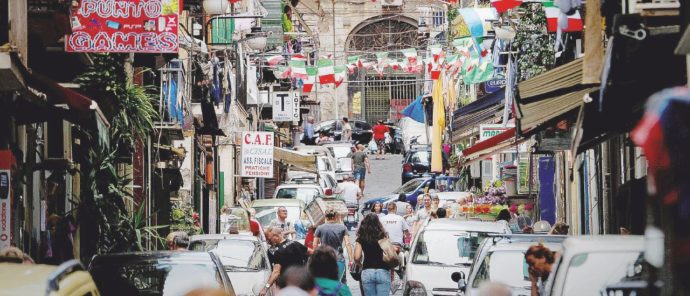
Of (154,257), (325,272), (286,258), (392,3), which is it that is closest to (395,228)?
(286,258)

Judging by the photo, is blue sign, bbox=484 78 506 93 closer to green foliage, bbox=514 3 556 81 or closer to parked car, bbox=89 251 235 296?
green foliage, bbox=514 3 556 81

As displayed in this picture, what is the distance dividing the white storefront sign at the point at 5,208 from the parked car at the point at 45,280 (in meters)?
5.66

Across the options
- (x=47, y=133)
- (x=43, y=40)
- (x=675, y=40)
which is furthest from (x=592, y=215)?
(x=675, y=40)

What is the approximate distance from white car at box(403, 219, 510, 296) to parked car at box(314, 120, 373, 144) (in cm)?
4843

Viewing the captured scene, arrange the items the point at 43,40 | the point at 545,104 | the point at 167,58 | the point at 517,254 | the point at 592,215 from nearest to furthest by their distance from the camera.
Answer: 1. the point at 545,104
2. the point at 517,254
3. the point at 43,40
4. the point at 167,58
5. the point at 592,215

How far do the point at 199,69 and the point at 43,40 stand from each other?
57.9ft

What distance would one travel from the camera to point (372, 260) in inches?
745

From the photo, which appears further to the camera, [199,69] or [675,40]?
[199,69]

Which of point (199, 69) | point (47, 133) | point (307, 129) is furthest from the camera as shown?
point (307, 129)

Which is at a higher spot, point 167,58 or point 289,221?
point 167,58

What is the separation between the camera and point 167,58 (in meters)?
24.6

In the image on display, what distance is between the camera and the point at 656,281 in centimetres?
706

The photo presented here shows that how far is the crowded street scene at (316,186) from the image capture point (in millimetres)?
11250

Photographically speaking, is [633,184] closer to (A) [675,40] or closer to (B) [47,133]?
(A) [675,40]
